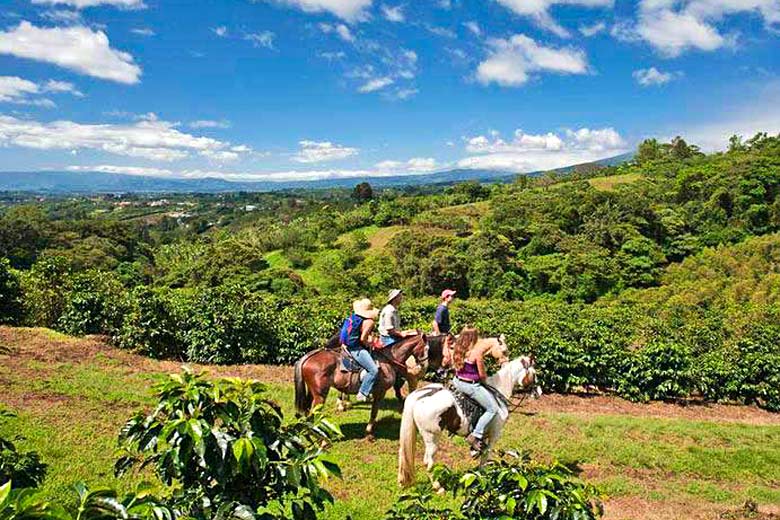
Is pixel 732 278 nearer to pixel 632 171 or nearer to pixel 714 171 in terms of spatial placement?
pixel 714 171

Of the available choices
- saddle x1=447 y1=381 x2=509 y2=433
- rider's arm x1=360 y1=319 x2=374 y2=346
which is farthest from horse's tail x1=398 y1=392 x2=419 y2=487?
rider's arm x1=360 y1=319 x2=374 y2=346

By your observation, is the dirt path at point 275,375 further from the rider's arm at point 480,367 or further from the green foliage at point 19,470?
the green foliage at point 19,470

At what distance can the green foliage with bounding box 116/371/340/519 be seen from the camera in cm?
248

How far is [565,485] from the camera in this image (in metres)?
2.88

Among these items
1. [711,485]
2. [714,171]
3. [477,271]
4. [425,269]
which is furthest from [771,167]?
[711,485]

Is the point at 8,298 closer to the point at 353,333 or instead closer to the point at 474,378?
the point at 353,333

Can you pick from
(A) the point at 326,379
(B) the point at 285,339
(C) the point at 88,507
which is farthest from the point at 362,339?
(C) the point at 88,507

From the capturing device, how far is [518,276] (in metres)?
53.1

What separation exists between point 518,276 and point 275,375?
4304 centimetres

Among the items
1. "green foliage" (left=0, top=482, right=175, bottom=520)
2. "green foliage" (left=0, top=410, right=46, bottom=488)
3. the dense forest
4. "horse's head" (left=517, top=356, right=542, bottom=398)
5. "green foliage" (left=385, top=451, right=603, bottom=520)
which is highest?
"green foliage" (left=0, top=482, right=175, bottom=520)

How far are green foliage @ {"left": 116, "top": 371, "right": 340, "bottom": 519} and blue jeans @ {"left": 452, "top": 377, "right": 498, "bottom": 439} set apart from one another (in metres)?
4.13

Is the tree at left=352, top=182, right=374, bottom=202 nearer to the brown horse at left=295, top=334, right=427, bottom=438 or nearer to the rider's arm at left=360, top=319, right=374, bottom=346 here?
the brown horse at left=295, top=334, right=427, bottom=438

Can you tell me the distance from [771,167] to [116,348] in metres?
68.8

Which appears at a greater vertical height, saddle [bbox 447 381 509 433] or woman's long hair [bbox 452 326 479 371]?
woman's long hair [bbox 452 326 479 371]
